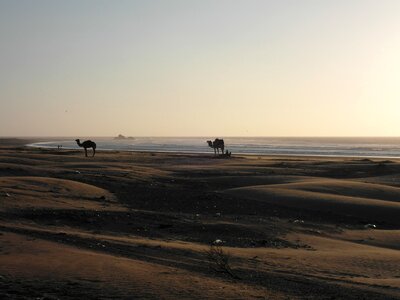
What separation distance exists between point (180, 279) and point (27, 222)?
250 inches

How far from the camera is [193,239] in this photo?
43.4 ft

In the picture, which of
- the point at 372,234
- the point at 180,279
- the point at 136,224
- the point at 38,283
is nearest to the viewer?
the point at 38,283

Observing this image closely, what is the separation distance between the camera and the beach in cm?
788

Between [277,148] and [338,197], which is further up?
[277,148]

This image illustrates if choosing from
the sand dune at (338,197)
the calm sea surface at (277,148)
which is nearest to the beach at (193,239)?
the sand dune at (338,197)

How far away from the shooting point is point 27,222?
13.2 meters

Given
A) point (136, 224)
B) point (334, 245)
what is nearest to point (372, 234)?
point (334, 245)

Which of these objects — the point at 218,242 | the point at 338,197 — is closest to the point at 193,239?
the point at 218,242

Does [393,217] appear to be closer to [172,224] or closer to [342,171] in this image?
[172,224]

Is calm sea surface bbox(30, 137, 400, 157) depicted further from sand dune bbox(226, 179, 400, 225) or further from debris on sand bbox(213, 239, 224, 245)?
debris on sand bbox(213, 239, 224, 245)

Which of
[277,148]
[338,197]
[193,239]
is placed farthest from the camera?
[277,148]

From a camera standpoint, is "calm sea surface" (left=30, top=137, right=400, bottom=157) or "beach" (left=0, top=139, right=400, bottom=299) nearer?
"beach" (left=0, top=139, right=400, bottom=299)

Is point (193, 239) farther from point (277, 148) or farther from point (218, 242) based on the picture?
point (277, 148)

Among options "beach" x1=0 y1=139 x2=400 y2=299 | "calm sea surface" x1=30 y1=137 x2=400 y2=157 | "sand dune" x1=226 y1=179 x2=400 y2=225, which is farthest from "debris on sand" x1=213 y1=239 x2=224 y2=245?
"calm sea surface" x1=30 y1=137 x2=400 y2=157
